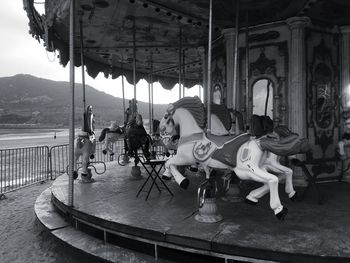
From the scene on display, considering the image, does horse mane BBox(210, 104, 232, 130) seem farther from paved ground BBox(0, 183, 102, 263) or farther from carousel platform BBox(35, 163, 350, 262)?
paved ground BBox(0, 183, 102, 263)

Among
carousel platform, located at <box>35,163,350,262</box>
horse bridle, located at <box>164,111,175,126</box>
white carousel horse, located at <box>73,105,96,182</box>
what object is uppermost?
horse bridle, located at <box>164,111,175,126</box>

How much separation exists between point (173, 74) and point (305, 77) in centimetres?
883

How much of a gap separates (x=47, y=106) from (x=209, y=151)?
166 meters

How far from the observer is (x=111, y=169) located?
10.4 m

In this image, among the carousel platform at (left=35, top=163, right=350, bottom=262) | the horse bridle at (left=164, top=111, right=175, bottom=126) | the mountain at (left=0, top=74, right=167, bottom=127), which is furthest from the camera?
the mountain at (left=0, top=74, right=167, bottom=127)

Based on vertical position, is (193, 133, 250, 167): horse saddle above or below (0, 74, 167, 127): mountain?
below

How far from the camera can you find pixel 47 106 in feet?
520

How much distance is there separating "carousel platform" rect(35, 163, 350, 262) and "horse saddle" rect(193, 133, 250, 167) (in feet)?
2.93

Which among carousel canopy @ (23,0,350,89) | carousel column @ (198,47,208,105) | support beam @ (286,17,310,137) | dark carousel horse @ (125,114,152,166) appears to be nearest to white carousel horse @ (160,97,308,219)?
dark carousel horse @ (125,114,152,166)

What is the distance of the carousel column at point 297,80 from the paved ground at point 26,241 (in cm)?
506

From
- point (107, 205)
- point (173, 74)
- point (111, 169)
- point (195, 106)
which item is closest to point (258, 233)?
point (195, 106)

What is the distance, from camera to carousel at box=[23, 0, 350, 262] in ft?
14.3

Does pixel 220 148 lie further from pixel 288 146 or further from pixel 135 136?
pixel 135 136

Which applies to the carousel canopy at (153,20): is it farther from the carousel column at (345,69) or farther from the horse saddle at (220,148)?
the horse saddle at (220,148)
